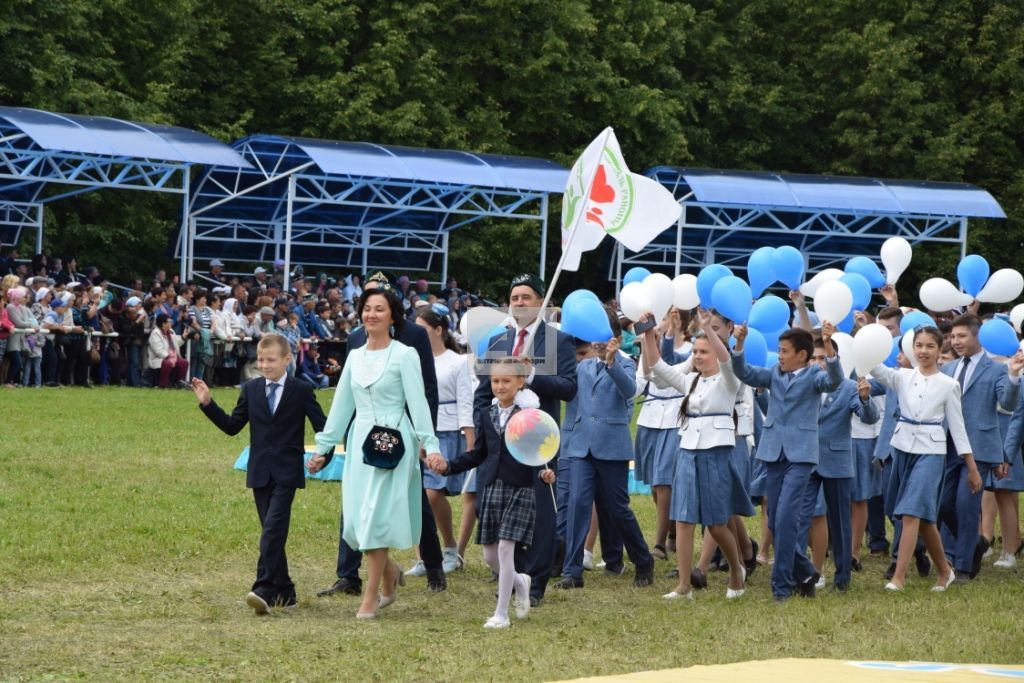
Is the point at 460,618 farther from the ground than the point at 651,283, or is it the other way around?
the point at 651,283

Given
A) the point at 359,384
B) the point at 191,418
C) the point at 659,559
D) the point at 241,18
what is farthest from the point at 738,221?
the point at 359,384

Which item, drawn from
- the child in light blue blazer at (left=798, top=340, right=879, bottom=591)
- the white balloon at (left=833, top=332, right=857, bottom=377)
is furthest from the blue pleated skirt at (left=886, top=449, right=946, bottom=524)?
the white balloon at (left=833, top=332, right=857, bottom=377)

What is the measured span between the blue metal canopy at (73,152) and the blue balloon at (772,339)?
1594 centimetres

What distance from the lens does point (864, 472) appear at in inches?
451

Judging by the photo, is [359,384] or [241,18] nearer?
[359,384]

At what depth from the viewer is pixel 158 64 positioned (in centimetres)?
3459

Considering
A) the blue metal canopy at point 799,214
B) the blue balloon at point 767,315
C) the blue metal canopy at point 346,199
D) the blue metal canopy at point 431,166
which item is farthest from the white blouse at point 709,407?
the blue metal canopy at point 799,214

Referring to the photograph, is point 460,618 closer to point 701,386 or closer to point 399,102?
point 701,386

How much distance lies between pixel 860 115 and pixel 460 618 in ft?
116

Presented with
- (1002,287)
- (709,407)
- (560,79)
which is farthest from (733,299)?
(560,79)

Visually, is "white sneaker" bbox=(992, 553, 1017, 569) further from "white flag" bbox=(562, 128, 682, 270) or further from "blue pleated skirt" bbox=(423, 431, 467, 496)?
"white flag" bbox=(562, 128, 682, 270)

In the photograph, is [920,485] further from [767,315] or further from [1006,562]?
[1006,562]

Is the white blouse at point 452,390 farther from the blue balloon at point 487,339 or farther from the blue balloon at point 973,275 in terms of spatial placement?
the blue balloon at point 973,275

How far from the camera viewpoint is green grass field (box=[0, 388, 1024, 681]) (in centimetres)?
725
